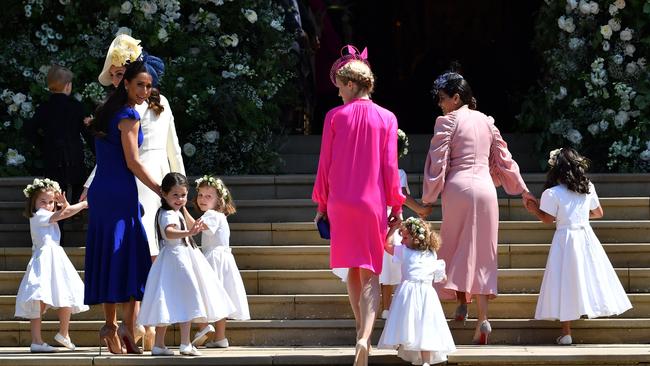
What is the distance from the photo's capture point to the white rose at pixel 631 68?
14.2 m

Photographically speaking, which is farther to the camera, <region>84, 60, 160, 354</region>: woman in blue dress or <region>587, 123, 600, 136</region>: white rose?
<region>587, 123, 600, 136</region>: white rose

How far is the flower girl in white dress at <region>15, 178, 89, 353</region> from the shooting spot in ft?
34.7

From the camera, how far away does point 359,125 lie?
376 inches

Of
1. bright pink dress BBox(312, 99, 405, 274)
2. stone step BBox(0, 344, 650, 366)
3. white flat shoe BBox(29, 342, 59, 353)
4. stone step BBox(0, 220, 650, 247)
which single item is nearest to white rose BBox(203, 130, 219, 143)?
stone step BBox(0, 220, 650, 247)

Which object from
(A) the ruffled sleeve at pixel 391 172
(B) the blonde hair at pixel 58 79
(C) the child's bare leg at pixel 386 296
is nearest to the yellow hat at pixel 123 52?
(A) the ruffled sleeve at pixel 391 172

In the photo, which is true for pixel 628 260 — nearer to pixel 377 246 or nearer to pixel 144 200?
pixel 377 246

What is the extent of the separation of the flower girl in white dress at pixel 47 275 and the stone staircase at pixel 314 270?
30 cm

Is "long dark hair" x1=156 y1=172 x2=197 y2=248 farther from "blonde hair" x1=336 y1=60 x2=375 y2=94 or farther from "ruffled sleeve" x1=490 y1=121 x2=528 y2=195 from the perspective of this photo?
"ruffled sleeve" x1=490 y1=121 x2=528 y2=195

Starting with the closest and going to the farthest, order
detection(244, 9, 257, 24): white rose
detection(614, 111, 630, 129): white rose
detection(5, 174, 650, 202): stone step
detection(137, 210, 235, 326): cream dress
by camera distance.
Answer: detection(137, 210, 235, 326): cream dress, detection(5, 174, 650, 202): stone step, detection(614, 111, 630, 129): white rose, detection(244, 9, 257, 24): white rose

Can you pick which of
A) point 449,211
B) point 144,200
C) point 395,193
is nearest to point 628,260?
point 449,211

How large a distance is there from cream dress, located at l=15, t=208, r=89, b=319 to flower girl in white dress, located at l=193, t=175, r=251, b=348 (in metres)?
0.91

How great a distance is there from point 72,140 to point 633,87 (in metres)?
5.02

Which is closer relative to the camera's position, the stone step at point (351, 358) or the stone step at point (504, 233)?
the stone step at point (351, 358)

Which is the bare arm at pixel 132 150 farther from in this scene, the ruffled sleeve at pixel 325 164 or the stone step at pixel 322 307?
the stone step at pixel 322 307
